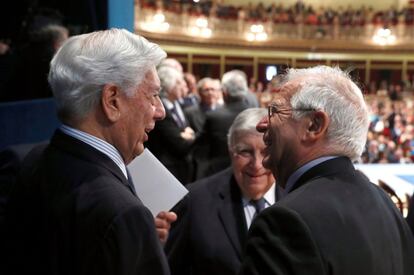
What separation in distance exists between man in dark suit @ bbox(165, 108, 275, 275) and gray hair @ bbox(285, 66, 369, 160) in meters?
0.97

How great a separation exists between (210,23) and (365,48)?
672 cm

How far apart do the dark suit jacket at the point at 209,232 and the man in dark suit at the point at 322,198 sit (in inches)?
32.2

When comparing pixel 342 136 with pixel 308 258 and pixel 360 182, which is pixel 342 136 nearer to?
pixel 360 182

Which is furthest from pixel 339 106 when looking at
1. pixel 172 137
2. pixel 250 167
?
pixel 172 137

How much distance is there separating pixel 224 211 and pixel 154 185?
1.82ft

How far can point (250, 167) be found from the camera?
2662mm

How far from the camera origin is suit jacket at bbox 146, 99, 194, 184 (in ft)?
16.6

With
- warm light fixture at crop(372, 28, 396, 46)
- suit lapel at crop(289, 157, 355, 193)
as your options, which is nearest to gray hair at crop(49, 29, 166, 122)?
suit lapel at crop(289, 157, 355, 193)

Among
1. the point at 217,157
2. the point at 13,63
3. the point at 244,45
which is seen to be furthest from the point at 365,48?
the point at 13,63

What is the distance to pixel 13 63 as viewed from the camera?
427 cm

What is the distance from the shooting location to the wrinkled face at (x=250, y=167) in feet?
8.73

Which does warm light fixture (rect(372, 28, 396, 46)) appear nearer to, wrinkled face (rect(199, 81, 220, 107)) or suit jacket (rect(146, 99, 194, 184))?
wrinkled face (rect(199, 81, 220, 107))

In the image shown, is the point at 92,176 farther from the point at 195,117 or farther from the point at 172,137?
the point at 195,117

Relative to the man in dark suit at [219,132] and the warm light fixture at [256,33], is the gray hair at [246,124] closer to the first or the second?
the man in dark suit at [219,132]
